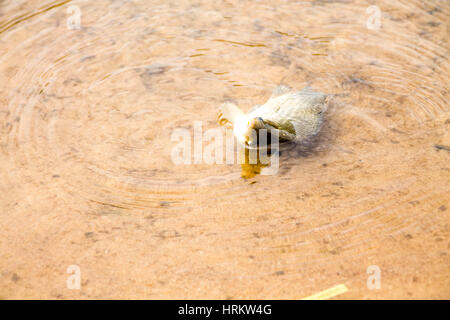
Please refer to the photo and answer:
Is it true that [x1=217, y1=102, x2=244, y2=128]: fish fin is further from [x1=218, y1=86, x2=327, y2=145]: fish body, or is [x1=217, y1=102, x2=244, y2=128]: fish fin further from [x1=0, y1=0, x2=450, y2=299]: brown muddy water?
[x1=0, y1=0, x2=450, y2=299]: brown muddy water

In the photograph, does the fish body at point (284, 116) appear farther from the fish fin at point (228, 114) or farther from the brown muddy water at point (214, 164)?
the brown muddy water at point (214, 164)

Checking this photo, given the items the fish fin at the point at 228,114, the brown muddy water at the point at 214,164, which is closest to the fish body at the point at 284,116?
the fish fin at the point at 228,114

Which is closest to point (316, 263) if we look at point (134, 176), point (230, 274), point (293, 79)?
point (230, 274)

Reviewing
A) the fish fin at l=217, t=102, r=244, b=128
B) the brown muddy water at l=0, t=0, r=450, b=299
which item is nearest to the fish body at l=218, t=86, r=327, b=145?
the fish fin at l=217, t=102, r=244, b=128

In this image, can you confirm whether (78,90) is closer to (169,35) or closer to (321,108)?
(169,35)

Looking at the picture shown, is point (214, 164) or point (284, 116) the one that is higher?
point (284, 116)

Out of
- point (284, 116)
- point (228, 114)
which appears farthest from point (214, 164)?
point (284, 116)

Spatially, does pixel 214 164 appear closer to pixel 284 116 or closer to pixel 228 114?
pixel 228 114
